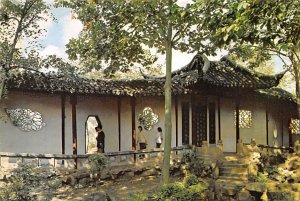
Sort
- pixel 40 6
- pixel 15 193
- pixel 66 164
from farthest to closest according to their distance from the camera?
pixel 66 164, pixel 40 6, pixel 15 193

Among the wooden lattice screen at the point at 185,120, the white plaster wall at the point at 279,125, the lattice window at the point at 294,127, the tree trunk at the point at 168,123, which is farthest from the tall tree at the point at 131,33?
the lattice window at the point at 294,127

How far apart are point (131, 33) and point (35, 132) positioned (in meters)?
5.35

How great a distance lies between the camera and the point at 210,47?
11844mm

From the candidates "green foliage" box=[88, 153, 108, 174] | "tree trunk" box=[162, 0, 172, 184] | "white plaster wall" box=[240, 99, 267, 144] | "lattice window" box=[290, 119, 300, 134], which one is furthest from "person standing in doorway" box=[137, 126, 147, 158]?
"lattice window" box=[290, 119, 300, 134]

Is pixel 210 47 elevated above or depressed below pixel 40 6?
below

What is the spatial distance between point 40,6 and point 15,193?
16.3 feet

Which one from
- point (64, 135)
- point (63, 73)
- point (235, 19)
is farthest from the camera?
point (64, 135)

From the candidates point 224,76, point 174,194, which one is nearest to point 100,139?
point 174,194

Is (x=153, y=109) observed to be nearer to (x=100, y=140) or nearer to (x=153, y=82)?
(x=153, y=82)

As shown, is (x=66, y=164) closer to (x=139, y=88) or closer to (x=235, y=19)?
(x=139, y=88)

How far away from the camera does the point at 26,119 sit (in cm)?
1362

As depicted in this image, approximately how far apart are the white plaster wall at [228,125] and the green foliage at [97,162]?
698 centimetres

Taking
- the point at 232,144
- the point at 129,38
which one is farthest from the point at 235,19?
the point at 232,144

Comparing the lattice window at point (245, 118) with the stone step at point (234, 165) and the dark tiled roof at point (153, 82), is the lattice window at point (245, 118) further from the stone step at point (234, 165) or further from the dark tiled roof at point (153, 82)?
the stone step at point (234, 165)
